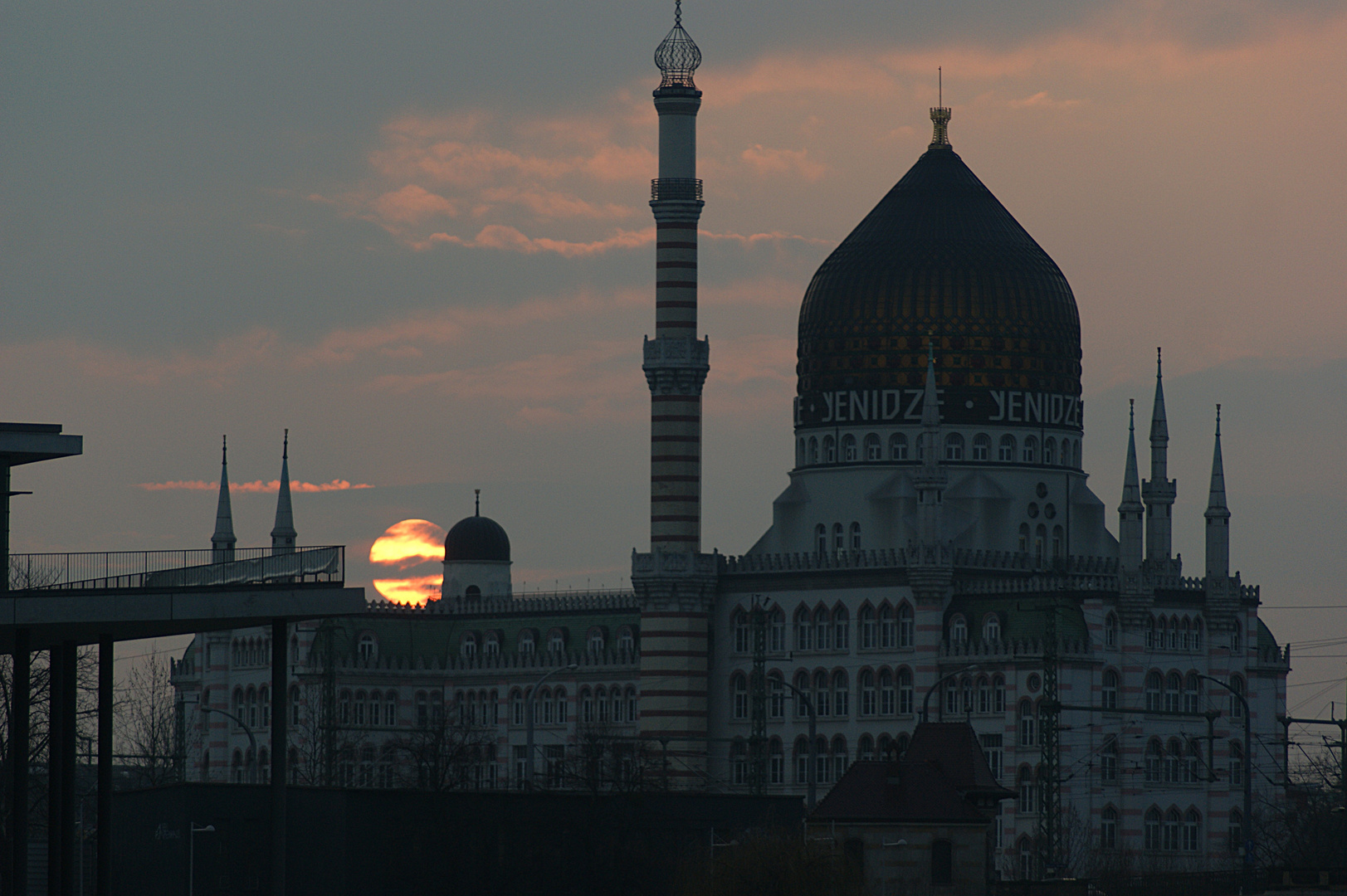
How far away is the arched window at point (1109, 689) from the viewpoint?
133250 mm

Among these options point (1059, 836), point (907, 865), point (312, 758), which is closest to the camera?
point (907, 865)

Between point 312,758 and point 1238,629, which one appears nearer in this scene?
point 1238,629

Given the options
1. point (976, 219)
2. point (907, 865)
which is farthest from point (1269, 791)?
point (907, 865)

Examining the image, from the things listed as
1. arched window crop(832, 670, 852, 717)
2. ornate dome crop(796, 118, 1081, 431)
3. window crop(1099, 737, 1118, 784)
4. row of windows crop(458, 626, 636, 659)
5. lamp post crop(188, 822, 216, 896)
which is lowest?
lamp post crop(188, 822, 216, 896)

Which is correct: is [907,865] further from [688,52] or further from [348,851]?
[688,52]

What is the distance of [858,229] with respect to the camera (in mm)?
150375

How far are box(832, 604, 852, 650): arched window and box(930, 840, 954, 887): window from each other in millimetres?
40066

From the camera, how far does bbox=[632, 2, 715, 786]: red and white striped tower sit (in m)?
141

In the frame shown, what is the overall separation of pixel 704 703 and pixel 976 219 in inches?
1053

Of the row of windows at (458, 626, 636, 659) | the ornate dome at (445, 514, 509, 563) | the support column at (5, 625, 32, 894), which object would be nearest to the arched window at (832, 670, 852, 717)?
the row of windows at (458, 626, 636, 659)

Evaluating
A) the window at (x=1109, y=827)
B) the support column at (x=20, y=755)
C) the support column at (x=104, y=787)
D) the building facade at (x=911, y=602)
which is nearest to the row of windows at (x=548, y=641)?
the building facade at (x=911, y=602)

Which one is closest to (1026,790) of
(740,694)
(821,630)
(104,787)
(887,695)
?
(887,695)

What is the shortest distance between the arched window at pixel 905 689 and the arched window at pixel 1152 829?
447 inches

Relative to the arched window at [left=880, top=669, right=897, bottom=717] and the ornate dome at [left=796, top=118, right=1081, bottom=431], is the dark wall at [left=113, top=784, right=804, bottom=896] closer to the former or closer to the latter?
the arched window at [left=880, top=669, right=897, bottom=717]
